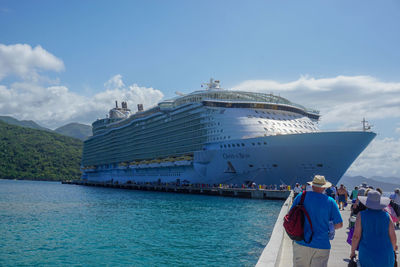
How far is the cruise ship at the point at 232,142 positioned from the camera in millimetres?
34312

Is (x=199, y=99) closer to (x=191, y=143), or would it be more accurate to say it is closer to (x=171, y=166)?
(x=191, y=143)

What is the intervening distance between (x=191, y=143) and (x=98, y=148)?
4905 cm

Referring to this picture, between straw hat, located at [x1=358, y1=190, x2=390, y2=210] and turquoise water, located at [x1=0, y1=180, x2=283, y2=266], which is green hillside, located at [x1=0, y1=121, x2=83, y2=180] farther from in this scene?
straw hat, located at [x1=358, y1=190, x2=390, y2=210]

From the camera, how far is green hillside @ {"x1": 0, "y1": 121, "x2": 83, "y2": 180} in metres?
149

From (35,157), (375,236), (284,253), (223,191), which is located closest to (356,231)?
(375,236)

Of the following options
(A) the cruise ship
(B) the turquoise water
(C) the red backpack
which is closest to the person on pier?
(C) the red backpack

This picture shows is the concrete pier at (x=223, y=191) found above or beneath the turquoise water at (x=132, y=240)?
above

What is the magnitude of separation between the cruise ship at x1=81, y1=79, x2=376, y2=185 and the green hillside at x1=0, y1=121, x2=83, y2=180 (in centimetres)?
8953

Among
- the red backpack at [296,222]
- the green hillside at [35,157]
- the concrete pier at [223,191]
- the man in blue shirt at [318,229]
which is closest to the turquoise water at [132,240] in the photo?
the man in blue shirt at [318,229]

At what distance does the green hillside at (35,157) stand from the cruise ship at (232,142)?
8953 cm

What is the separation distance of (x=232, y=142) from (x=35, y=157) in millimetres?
140379

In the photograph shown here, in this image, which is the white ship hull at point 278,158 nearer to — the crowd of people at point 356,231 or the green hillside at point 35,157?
the crowd of people at point 356,231

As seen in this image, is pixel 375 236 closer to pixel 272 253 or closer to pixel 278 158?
pixel 272 253

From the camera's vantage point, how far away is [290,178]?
37.6 m
